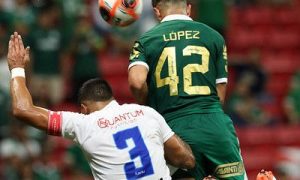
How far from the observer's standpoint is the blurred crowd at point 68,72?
492 inches

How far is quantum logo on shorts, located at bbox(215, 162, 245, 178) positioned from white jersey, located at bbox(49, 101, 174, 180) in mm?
479

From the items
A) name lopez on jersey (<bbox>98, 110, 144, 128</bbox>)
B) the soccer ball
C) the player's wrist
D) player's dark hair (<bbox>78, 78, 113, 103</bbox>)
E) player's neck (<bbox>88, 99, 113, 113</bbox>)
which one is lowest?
name lopez on jersey (<bbox>98, 110, 144, 128</bbox>)

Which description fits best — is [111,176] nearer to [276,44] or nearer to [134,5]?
[134,5]

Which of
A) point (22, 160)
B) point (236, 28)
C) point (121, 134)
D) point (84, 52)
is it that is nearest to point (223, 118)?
point (121, 134)

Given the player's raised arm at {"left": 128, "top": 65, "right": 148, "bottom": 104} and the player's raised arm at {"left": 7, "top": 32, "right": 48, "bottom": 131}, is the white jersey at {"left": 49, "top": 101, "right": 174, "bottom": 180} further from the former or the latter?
the player's raised arm at {"left": 128, "top": 65, "right": 148, "bottom": 104}

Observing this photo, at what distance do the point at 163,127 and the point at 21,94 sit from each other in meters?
1.01

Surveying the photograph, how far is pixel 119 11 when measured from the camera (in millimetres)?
7637

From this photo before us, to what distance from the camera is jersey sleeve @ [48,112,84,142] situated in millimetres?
6793

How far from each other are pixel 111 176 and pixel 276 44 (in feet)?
37.7

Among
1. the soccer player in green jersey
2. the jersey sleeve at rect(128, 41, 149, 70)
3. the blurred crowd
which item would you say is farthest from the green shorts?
the blurred crowd

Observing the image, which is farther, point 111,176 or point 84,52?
point 84,52

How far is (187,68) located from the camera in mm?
7180

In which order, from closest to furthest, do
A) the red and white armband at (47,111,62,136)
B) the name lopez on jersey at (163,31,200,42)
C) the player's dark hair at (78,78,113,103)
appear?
1. the red and white armband at (47,111,62,136)
2. the player's dark hair at (78,78,113,103)
3. the name lopez on jersey at (163,31,200,42)

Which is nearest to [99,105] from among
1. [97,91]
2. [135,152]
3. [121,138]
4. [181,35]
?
[97,91]
